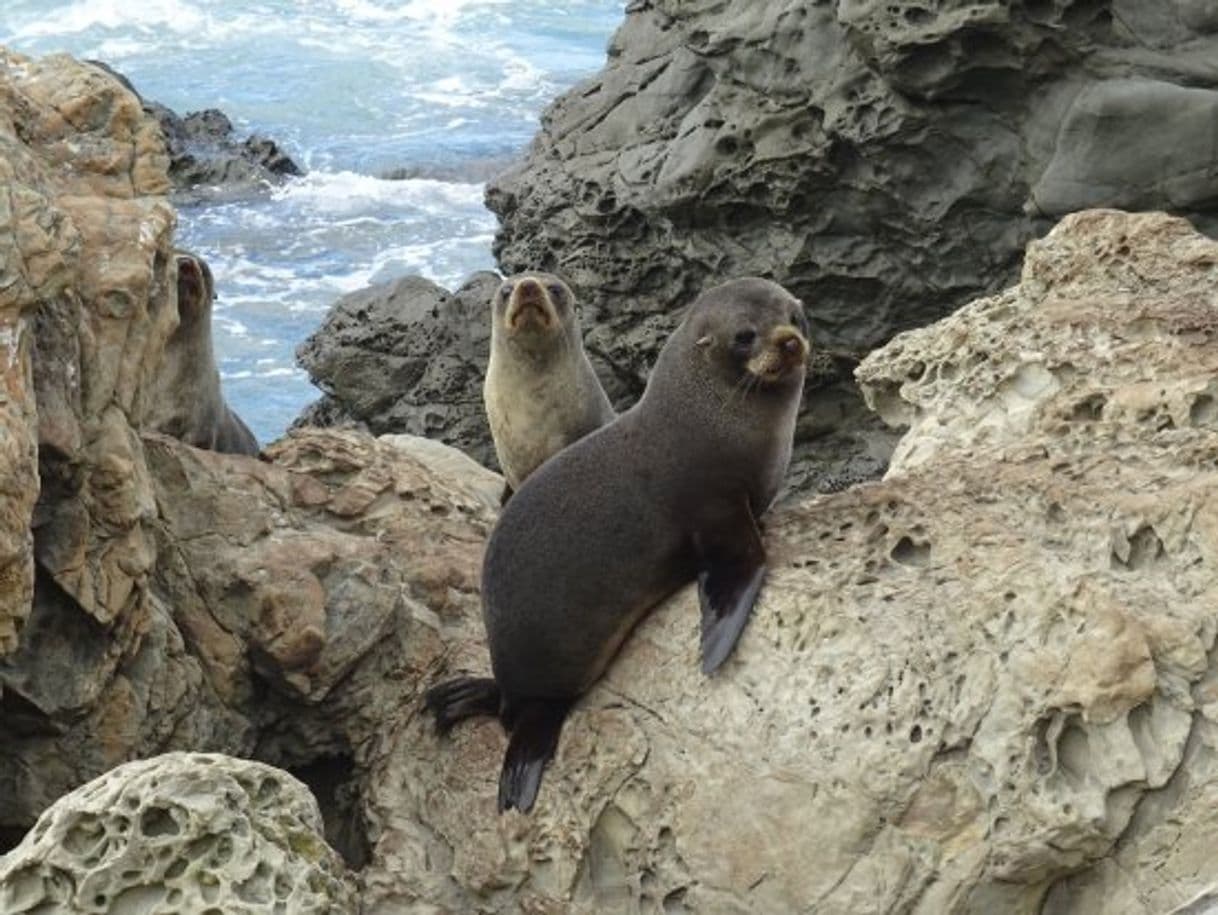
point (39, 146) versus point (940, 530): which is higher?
point (39, 146)

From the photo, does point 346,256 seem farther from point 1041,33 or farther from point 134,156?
point 134,156

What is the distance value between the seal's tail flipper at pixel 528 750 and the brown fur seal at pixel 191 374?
3568 millimetres

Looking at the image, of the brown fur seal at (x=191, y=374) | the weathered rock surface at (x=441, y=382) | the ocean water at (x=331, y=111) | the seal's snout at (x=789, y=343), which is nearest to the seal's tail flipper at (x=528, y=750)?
the seal's snout at (x=789, y=343)

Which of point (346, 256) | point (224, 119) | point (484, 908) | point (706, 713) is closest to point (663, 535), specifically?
point (706, 713)

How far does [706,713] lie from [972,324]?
2020mm

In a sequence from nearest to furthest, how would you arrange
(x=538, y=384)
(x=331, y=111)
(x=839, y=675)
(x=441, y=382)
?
1. (x=839, y=675)
2. (x=538, y=384)
3. (x=441, y=382)
4. (x=331, y=111)

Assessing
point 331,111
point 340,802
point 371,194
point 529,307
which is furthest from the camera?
point 331,111

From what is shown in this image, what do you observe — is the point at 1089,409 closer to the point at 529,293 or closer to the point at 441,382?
the point at 529,293

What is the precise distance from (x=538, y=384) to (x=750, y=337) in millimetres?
2750

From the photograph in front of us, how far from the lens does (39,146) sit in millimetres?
5863

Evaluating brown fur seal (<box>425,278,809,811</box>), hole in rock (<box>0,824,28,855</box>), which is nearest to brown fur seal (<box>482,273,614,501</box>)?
brown fur seal (<box>425,278,809,811</box>)

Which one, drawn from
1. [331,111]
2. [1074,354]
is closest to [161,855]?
[1074,354]

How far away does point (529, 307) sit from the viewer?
8445mm

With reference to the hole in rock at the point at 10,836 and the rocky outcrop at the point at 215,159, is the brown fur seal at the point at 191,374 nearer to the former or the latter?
the hole in rock at the point at 10,836
